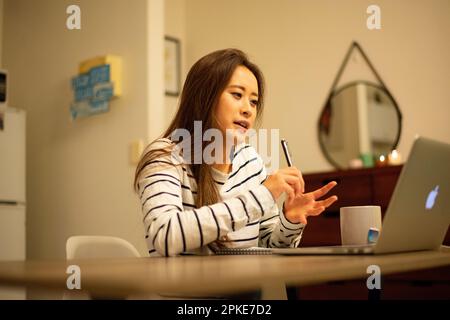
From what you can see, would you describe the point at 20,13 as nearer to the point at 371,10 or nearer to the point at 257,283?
the point at 371,10

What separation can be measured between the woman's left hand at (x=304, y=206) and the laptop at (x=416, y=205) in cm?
25

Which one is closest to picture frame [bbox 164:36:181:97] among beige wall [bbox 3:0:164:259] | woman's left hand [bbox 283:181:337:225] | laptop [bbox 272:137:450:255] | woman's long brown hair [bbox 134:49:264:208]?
beige wall [bbox 3:0:164:259]

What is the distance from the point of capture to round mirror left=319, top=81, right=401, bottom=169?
334 cm

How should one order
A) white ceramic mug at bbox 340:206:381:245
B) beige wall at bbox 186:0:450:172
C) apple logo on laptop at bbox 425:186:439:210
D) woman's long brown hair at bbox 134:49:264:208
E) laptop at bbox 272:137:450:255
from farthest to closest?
beige wall at bbox 186:0:450:172 → woman's long brown hair at bbox 134:49:264:208 → white ceramic mug at bbox 340:206:381:245 → apple logo on laptop at bbox 425:186:439:210 → laptop at bbox 272:137:450:255

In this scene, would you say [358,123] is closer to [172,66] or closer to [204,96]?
[172,66]

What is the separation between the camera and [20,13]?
153 inches

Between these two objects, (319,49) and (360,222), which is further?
(319,49)

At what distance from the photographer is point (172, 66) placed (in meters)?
4.23

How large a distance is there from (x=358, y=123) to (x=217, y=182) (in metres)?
2.15

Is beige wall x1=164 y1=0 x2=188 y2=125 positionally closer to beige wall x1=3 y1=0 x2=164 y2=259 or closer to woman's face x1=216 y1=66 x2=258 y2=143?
beige wall x1=3 y1=0 x2=164 y2=259

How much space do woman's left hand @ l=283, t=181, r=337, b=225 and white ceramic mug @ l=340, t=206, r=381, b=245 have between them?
7 cm

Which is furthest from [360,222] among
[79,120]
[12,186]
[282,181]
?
[12,186]

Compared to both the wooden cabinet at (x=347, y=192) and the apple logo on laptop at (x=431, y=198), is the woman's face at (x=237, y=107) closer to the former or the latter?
the apple logo on laptop at (x=431, y=198)

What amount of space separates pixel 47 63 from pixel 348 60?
1.95 m
